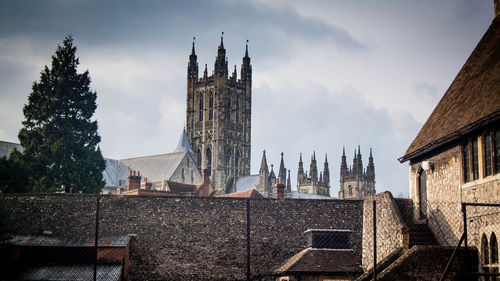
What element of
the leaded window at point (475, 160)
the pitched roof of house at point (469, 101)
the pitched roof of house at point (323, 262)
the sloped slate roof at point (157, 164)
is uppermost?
the sloped slate roof at point (157, 164)

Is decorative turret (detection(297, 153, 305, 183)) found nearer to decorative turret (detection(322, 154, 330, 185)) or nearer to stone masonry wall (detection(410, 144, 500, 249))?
decorative turret (detection(322, 154, 330, 185))

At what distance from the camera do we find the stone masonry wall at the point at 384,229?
824 inches

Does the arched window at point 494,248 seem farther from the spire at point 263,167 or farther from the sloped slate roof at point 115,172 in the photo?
the spire at point 263,167

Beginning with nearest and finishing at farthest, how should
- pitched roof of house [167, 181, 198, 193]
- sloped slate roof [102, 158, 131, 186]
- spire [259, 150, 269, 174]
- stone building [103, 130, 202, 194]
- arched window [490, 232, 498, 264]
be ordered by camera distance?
arched window [490, 232, 498, 264]
pitched roof of house [167, 181, 198, 193]
stone building [103, 130, 202, 194]
sloped slate roof [102, 158, 131, 186]
spire [259, 150, 269, 174]

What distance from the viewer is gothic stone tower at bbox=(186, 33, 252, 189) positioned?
121m

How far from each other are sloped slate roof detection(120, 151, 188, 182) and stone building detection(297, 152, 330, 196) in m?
36.9

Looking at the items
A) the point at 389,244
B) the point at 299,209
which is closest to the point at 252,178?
the point at 299,209

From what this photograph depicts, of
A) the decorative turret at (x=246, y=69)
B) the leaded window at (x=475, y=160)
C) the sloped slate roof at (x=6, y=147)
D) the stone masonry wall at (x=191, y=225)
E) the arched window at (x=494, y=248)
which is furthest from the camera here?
the decorative turret at (x=246, y=69)

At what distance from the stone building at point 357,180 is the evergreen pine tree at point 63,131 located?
3176 inches

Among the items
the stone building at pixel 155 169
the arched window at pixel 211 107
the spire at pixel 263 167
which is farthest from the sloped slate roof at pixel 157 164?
the arched window at pixel 211 107

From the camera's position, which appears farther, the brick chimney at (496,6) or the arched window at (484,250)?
the brick chimney at (496,6)

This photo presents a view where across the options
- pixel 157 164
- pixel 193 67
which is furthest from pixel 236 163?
pixel 157 164

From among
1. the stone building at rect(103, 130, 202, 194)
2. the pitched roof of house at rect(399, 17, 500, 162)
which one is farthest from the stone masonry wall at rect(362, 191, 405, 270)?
the stone building at rect(103, 130, 202, 194)

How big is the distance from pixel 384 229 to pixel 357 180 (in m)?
107
